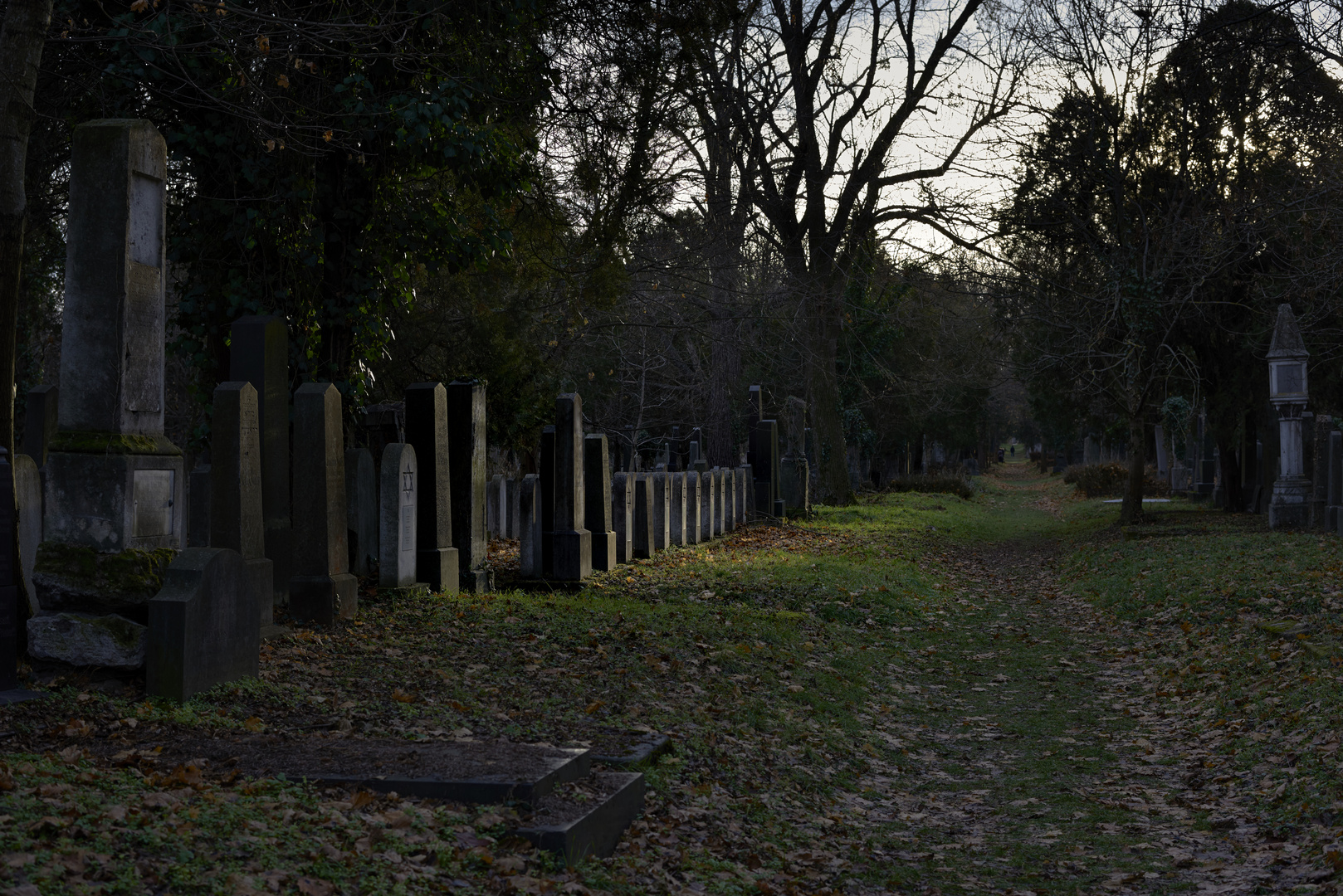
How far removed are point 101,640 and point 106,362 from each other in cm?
165

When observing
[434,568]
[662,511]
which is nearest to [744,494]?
[662,511]

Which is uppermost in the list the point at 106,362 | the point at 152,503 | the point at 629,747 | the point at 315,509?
the point at 106,362

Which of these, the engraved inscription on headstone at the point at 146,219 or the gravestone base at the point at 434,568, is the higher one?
the engraved inscription on headstone at the point at 146,219

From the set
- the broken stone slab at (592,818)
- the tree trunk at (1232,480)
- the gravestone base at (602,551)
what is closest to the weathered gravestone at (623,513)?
the gravestone base at (602,551)

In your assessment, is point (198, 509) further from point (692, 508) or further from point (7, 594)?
point (692, 508)

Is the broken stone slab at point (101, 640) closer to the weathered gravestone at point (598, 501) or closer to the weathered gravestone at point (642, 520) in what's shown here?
the weathered gravestone at point (598, 501)

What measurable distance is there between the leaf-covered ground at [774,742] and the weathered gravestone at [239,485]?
0.60 meters

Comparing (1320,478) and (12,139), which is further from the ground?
(12,139)

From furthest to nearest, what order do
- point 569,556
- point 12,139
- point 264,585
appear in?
point 569,556
point 264,585
point 12,139

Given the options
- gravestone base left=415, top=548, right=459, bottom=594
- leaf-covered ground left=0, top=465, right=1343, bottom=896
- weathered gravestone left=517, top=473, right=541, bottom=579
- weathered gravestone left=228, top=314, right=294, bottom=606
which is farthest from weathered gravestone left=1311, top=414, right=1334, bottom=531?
weathered gravestone left=228, top=314, right=294, bottom=606

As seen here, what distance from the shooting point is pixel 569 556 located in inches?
496

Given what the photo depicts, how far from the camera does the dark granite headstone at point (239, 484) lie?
8039mm

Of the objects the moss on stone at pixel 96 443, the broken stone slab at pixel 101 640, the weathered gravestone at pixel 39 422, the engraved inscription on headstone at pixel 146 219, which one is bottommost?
the broken stone slab at pixel 101 640

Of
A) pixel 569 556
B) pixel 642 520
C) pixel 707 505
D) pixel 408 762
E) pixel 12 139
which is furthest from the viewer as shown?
pixel 707 505
